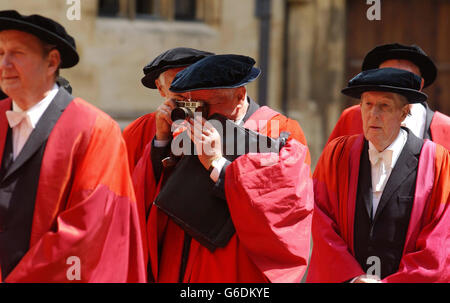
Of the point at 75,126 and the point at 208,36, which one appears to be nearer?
the point at 75,126

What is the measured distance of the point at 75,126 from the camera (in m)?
3.54

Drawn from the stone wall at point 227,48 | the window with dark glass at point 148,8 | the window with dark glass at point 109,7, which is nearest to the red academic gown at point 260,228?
the stone wall at point 227,48

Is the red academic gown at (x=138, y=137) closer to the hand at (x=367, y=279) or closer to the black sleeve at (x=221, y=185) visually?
the black sleeve at (x=221, y=185)

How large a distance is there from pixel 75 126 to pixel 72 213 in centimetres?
37

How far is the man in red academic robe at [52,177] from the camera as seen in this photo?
11.2 feet

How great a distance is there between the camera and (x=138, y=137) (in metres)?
4.82

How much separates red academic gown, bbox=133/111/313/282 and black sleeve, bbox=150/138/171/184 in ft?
0.65

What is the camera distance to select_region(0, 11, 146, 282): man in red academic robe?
11.2ft

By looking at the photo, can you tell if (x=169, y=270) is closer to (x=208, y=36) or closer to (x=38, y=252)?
(x=38, y=252)

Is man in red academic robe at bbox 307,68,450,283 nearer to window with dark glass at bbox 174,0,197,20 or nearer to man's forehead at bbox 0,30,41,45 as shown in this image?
man's forehead at bbox 0,30,41,45

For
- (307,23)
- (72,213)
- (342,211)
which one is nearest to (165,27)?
(307,23)

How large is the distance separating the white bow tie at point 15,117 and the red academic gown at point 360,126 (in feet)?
7.57

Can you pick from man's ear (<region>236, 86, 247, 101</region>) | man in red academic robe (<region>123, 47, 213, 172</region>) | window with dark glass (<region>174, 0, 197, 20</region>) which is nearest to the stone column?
window with dark glass (<region>174, 0, 197, 20</region>)
